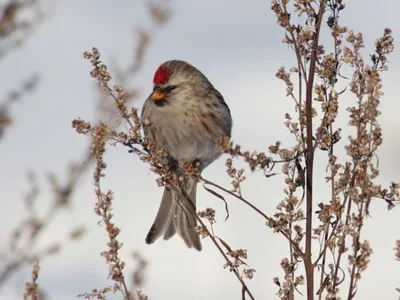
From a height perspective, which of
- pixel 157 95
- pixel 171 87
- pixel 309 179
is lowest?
pixel 309 179

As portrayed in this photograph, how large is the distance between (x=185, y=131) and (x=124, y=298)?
7.82ft

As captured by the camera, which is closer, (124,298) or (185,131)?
(124,298)

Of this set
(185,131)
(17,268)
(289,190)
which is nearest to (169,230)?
(185,131)

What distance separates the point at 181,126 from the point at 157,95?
0.25 meters

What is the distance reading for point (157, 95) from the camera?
454 cm

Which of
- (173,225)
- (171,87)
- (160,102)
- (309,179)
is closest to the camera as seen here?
(309,179)

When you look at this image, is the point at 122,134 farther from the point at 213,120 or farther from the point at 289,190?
the point at 213,120

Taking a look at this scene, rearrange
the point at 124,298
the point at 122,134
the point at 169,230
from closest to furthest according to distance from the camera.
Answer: the point at 124,298 → the point at 122,134 → the point at 169,230

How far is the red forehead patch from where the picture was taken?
465cm

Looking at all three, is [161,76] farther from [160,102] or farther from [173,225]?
[173,225]

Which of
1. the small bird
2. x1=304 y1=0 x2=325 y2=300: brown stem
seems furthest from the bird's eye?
x1=304 y1=0 x2=325 y2=300: brown stem

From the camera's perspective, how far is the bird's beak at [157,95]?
14.8ft

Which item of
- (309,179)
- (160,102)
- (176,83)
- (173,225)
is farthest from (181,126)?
(309,179)

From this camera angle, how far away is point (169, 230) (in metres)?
4.45
